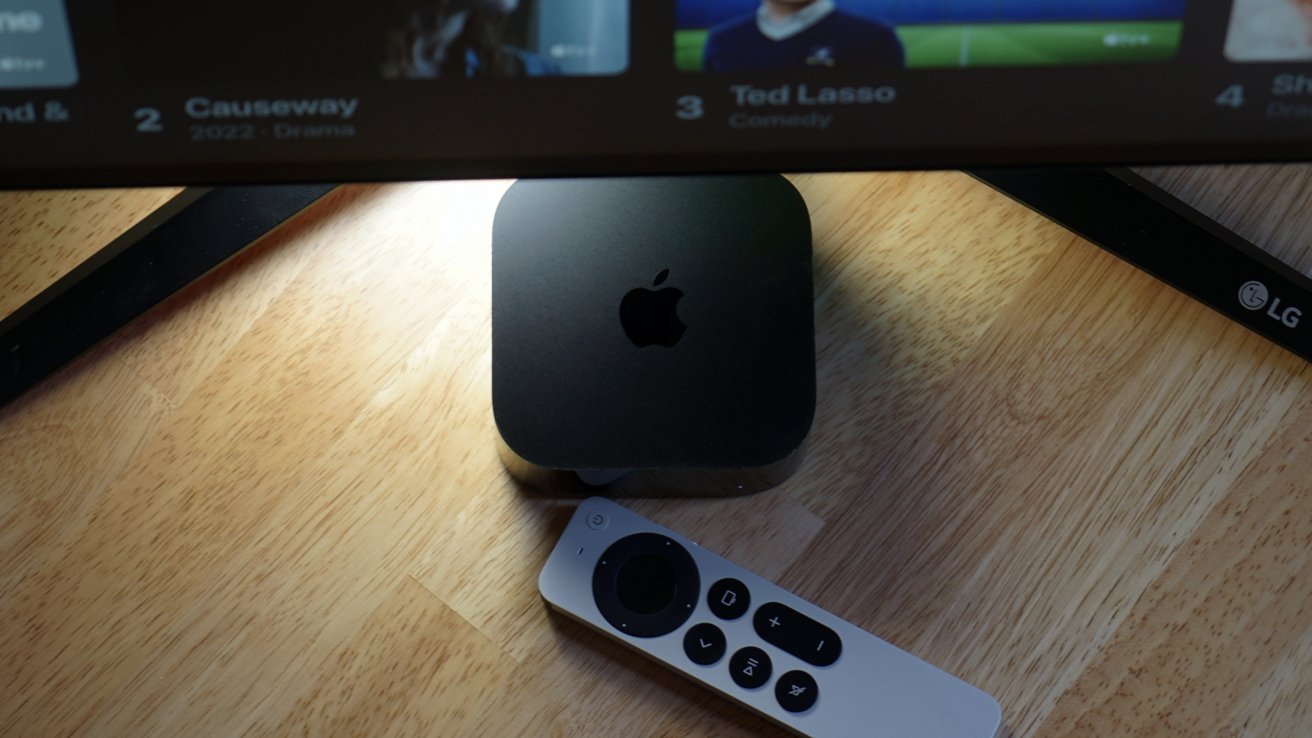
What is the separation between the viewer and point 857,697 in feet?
1.89

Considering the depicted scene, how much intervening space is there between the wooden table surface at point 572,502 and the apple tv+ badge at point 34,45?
0.79ft

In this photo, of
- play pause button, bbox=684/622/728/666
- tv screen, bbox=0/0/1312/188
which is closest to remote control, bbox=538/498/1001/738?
play pause button, bbox=684/622/728/666

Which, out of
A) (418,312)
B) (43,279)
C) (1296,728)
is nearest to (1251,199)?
(1296,728)

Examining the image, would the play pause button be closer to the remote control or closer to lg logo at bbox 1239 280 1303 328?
the remote control

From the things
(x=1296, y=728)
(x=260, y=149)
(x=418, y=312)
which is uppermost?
(x=260, y=149)

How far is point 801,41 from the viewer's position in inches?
16.3

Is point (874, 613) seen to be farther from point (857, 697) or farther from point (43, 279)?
point (43, 279)

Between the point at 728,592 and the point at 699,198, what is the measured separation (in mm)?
182

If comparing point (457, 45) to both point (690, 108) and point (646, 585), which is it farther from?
point (646, 585)

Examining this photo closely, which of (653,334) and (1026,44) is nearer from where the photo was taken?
(1026,44)

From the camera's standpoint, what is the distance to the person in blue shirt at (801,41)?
41 cm

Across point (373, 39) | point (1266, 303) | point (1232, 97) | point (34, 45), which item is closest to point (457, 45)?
point (373, 39)

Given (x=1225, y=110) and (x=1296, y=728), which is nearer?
(x=1225, y=110)

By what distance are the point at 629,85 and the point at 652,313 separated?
0.62 ft
